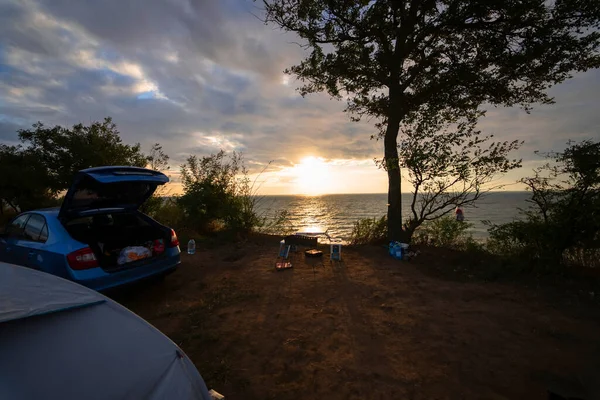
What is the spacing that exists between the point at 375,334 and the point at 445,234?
6670 mm

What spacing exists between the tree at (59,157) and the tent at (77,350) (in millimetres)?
12047

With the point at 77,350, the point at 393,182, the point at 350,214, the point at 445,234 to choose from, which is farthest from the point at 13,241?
the point at 350,214

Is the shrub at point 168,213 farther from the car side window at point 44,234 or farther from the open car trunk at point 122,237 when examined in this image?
the car side window at point 44,234

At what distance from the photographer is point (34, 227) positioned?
14.0 feet

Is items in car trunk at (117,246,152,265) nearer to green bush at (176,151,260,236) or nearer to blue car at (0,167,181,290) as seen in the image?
blue car at (0,167,181,290)

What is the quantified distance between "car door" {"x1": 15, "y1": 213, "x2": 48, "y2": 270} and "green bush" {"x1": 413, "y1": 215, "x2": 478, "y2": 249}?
30.4 ft

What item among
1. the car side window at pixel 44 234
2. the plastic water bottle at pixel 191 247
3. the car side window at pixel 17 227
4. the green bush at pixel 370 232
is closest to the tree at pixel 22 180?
the plastic water bottle at pixel 191 247

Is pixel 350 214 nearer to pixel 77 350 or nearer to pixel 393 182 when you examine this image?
pixel 393 182

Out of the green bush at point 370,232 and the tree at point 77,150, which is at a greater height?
the tree at point 77,150

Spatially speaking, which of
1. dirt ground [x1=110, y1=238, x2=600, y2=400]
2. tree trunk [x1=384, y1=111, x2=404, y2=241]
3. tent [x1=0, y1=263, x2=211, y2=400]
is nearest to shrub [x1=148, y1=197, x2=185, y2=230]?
dirt ground [x1=110, y1=238, x2=600, y2=400]

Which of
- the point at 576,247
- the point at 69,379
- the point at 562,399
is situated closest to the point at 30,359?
the point at 69,379

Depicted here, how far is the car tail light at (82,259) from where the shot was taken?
12.0ft

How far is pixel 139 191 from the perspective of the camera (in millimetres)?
5090

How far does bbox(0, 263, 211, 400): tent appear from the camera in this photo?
4.33 feet
